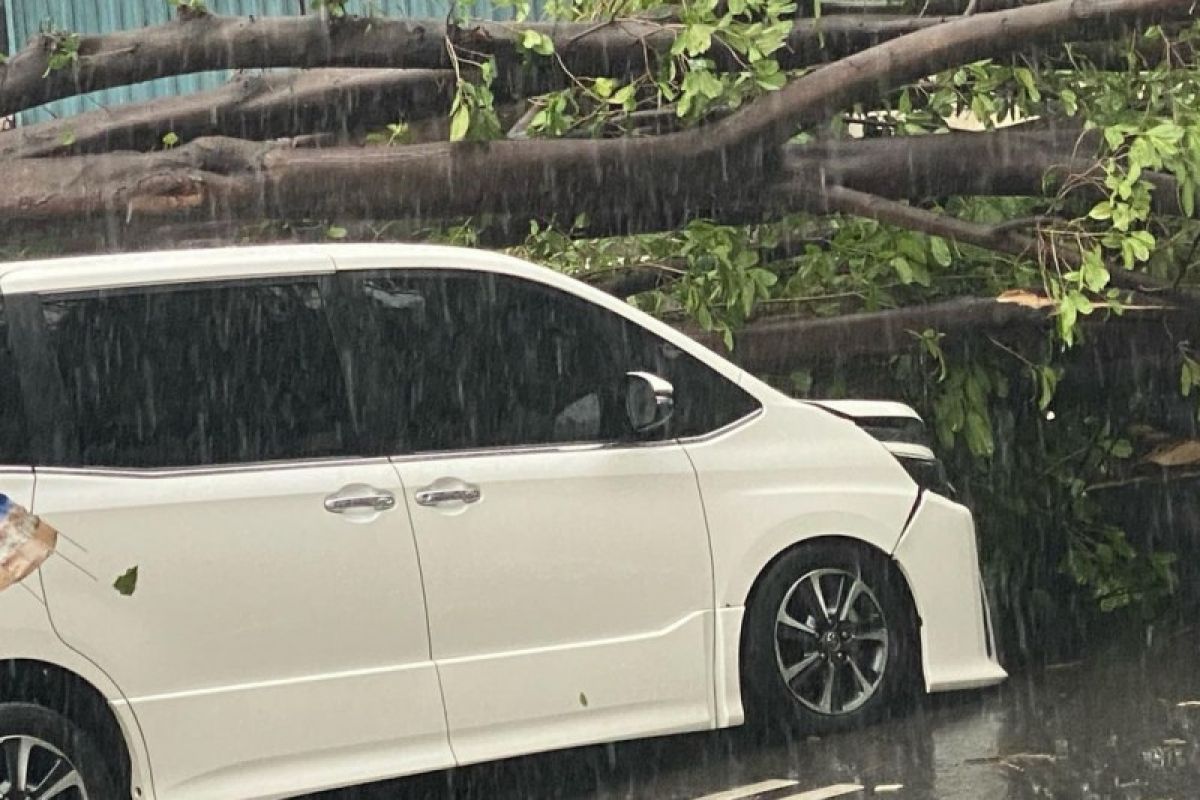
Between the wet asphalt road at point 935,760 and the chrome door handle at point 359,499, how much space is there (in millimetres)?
1211

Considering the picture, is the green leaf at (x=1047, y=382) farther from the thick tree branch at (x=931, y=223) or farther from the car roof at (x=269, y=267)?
the car roof at (x=269, y=267)

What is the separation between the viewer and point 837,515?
7773 millimetres

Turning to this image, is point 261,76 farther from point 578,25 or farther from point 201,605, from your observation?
point 201,605

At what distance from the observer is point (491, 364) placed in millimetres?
7309

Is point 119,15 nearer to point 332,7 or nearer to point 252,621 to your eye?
point 332,7

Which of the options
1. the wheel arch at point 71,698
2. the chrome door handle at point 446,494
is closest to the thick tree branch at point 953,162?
the chrome door handle at point 446,494

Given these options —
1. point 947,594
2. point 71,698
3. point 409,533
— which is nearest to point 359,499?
point 409,533

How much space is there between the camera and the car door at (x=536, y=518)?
698cm

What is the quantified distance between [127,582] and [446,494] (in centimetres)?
110

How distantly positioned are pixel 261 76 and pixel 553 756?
10.6ft

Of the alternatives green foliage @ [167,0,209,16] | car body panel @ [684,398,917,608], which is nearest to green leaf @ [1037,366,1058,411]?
car body panel @ [684,398,917,608]

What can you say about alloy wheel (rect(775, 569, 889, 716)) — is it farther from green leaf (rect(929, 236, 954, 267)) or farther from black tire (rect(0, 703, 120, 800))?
black tire (rect(0, 703, 120, 800))

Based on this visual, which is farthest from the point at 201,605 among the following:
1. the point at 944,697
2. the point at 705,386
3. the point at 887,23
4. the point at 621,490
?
the point at 887,23

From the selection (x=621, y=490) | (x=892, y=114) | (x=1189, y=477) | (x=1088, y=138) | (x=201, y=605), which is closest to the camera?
(x=201, y=605)
